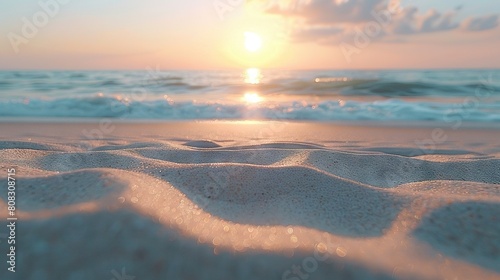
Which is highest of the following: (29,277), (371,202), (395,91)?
(395,91)

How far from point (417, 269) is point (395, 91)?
35.6 feet

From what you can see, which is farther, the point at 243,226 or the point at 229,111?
the point at 229,111

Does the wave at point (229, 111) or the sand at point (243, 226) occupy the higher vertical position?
the wave at point (229, 111)

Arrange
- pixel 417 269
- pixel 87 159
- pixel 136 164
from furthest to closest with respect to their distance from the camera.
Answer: pixel 87 159 < pixel 136 164 < pixel 417 269

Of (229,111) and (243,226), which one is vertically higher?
(229,111)

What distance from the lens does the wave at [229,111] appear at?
6.00m

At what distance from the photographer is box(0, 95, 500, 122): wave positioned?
6.00 metres

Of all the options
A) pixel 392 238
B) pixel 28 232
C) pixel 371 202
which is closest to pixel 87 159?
pixel 28 232

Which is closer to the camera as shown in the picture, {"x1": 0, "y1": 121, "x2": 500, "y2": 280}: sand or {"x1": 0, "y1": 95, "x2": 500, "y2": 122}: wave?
{"x1": 0, "y1": 121, "x2": 500, "y2": 280}: sand

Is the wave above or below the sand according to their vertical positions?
above

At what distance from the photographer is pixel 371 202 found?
1174 millimetres

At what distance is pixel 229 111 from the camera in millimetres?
6434

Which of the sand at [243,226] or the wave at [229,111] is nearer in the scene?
the sand at [243,226]

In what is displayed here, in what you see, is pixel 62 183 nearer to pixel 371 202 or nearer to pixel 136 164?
pixel 136 164
